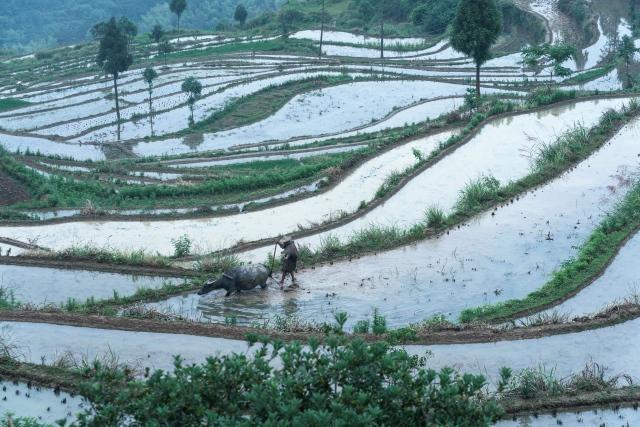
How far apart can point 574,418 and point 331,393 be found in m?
3.35

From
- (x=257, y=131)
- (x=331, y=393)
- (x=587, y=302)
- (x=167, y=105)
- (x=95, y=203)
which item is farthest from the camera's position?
(x=167, y=105)

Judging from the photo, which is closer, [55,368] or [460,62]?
[55,368]

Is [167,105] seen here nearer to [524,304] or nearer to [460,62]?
[460,62]

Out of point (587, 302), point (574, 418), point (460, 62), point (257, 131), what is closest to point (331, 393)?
A: point (574, 418)

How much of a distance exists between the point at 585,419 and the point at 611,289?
463 cm

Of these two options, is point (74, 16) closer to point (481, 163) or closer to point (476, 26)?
point (476, 26)

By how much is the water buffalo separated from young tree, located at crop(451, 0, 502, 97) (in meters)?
19.8

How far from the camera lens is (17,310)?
41.7 feet

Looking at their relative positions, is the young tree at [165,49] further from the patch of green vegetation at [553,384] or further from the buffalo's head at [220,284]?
the patch of green vegetation at [553,384]

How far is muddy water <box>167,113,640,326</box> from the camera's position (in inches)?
522

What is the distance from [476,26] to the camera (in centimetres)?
3092

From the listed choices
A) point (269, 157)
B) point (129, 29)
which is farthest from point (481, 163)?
point (129, 29)

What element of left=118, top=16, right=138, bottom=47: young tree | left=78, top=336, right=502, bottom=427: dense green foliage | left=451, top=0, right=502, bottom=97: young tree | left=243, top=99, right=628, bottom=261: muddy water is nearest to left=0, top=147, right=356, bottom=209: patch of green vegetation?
left=243, top=99, right=628, bottom=261: muddy water

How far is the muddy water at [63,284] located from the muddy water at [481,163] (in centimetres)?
245
